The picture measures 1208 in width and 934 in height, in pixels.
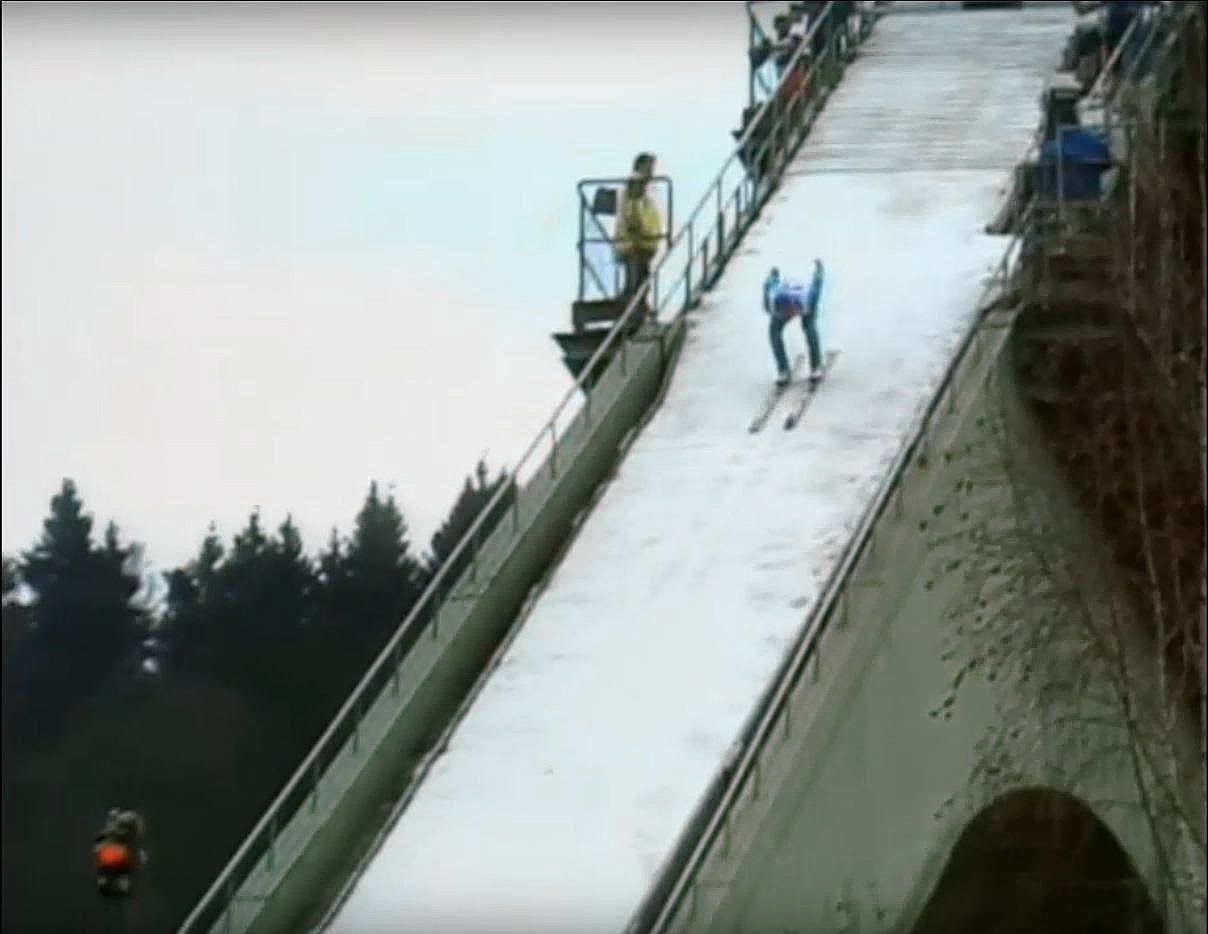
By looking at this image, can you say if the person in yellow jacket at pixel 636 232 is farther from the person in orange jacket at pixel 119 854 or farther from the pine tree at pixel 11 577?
the pine tree at pixel 11 577

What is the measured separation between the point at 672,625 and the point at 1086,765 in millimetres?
3408

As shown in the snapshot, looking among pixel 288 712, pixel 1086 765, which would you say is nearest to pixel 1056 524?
pixel 1086 765

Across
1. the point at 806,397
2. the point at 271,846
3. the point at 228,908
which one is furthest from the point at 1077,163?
the point at 228,908

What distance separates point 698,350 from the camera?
24922 millimetres

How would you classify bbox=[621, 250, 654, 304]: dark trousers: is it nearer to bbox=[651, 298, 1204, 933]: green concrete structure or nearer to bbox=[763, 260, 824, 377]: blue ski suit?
bbox=[763, 260, 824, 377]: blue ski suit

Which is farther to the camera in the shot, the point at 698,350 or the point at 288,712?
the point at 288,712

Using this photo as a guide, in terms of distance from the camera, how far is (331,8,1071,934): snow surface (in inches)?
763

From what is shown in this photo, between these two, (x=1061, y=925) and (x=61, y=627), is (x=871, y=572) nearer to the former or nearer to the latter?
(x=1061, y=925)

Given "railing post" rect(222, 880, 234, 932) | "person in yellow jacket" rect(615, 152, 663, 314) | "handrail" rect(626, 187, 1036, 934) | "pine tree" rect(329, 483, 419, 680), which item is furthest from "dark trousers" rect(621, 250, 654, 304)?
"pine tree" rect(329, 483, 419, 680)

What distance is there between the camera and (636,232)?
1035 inches

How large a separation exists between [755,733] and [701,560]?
238 centimetres

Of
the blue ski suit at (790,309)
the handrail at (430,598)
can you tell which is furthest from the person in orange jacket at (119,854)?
the blue ski suit at (790,309)

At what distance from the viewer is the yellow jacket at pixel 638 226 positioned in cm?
2625

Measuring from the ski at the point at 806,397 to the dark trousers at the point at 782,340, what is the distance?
73mm
